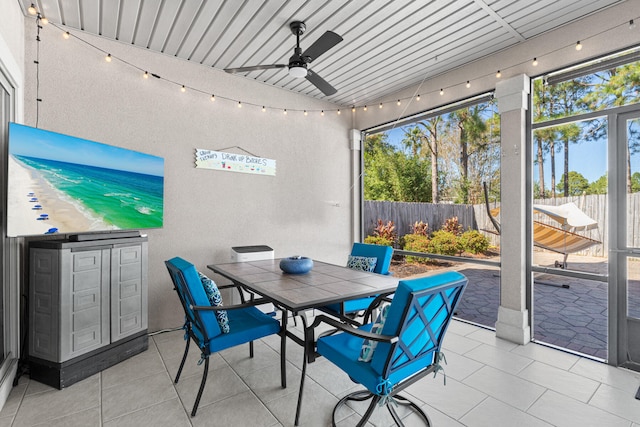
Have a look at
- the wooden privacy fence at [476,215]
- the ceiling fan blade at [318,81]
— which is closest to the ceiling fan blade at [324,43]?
the ceiling fan blade at [318,81]

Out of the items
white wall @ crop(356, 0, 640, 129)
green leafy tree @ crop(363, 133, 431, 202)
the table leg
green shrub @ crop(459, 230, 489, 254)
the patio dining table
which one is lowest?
the table leg

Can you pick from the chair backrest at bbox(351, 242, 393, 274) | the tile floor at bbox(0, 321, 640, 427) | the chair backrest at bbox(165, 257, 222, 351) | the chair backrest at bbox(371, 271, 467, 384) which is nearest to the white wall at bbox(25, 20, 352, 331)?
the tile floor at bbox(0, 321, 640, 427)

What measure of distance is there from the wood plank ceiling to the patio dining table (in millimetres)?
2287

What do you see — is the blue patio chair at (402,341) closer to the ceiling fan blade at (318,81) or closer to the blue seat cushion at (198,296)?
the blue seat cushion at (198,296)

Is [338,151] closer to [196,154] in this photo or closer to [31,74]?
[196,154]

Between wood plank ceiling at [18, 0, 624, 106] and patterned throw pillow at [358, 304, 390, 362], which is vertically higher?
wood plank ceiling at [18, 0, 624, 106]

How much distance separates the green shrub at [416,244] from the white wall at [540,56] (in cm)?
173

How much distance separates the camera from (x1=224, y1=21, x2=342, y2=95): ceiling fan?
234 centimetres

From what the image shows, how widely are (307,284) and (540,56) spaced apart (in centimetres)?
315

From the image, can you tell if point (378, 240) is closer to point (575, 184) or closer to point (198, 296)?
point (575, 184)

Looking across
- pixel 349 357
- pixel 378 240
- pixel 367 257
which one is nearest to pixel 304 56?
pixel 367 257

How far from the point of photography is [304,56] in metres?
2.57

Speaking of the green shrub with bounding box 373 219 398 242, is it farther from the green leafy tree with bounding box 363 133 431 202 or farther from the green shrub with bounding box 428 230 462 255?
the green shrub with bounding box 428 230 462 255

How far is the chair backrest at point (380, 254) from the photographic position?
3207 millimetres
